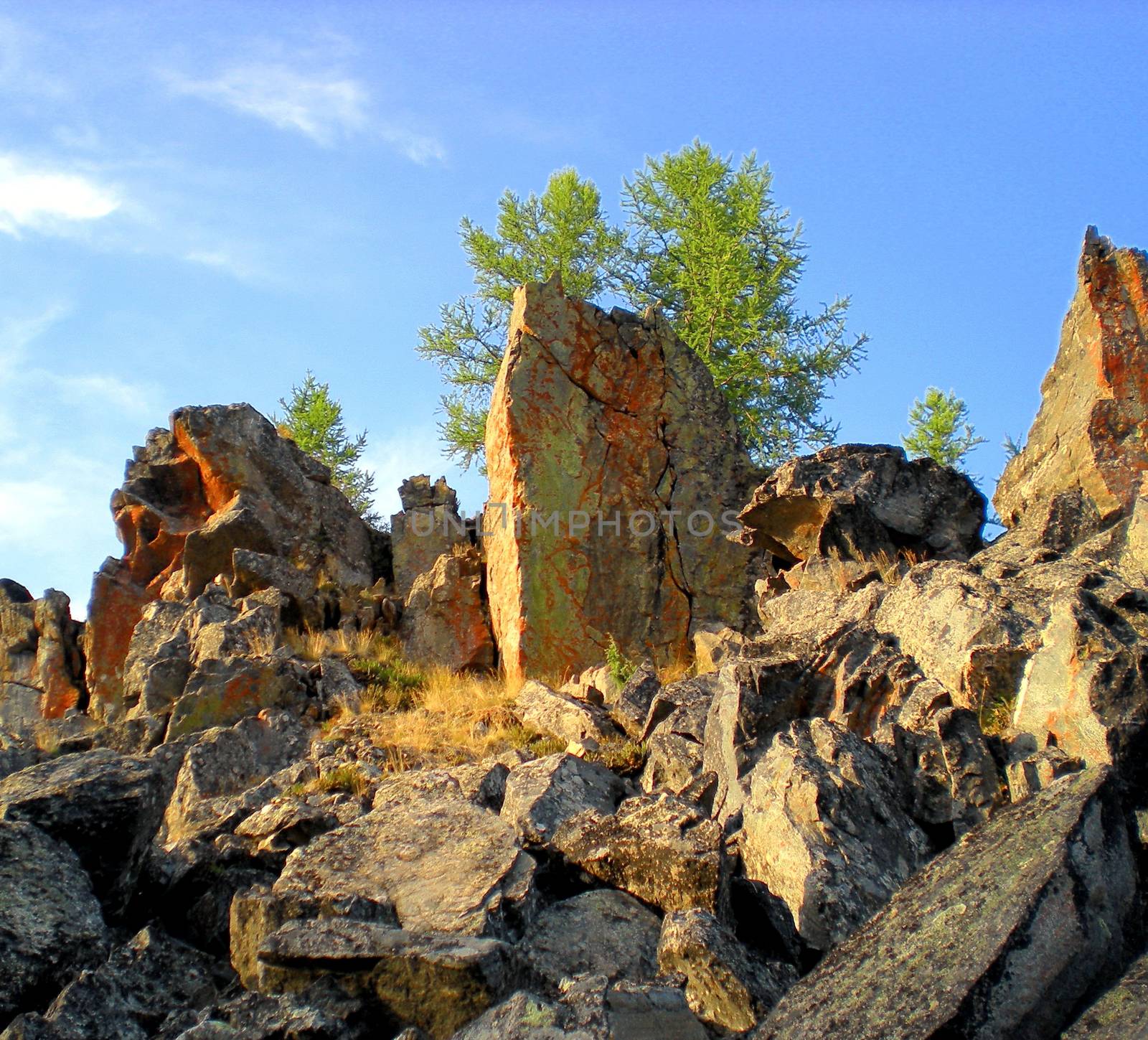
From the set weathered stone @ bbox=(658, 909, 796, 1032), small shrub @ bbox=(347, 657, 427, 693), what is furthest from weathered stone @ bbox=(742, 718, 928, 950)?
small shrub @ bbox=(347, 657, 427, 693)

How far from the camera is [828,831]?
6098 millimetres

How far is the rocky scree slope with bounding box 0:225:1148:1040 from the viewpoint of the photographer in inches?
185

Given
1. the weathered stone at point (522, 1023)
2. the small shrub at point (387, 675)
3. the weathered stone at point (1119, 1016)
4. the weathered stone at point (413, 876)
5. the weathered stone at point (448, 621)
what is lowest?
the weathered stone at point (1119, 1016)

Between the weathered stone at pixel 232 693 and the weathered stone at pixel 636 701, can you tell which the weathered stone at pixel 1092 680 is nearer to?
the weathered stone at pixel 636 701

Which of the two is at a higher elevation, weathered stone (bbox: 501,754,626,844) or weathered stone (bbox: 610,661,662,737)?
weathered stone (bbox: 610,661,662,737)

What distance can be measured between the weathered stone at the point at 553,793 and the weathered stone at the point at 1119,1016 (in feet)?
11.1

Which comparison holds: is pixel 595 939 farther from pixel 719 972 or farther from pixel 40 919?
pixel 40 919

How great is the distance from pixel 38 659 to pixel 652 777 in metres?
11.2

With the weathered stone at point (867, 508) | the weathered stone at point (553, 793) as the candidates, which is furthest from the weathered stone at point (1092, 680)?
the weathered stone at point (867, 508)

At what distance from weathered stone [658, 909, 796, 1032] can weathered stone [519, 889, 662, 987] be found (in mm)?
238

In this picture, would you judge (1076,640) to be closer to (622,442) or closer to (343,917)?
(343,917)

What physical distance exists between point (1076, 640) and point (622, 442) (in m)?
8.90

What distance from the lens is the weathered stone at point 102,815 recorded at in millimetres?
6309

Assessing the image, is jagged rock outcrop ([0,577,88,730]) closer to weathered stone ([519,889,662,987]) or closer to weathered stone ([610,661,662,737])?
weathered stone ([610,661,662,737])
